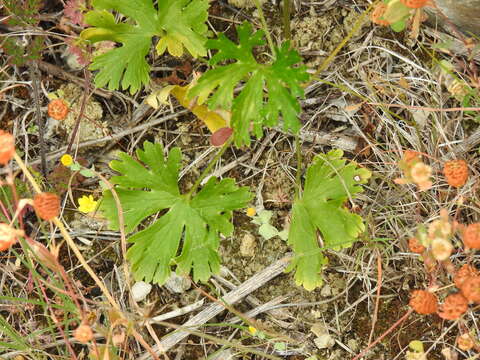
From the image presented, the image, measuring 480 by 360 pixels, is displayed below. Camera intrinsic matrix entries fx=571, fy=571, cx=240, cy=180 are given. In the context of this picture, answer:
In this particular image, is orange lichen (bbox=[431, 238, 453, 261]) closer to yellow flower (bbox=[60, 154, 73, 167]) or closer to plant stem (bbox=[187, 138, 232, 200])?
plant stem (bbox=[187, 138, 232, 200])

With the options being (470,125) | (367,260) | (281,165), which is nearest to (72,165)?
(281,165)

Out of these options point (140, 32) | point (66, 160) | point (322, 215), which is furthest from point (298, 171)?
point (66, 160)

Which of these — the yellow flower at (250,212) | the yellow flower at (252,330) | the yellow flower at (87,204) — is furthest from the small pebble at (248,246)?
the yellow flower at (87,204)

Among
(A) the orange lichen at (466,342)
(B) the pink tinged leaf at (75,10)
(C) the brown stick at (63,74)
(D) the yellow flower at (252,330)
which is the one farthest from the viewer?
(C) the brown stick at (63,74)

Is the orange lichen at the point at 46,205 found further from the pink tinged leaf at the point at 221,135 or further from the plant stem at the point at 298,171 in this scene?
the plant stem at the point at 298,171

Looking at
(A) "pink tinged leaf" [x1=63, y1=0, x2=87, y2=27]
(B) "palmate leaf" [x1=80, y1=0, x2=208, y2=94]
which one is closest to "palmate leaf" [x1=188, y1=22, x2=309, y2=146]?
(B) "palmate leaf" [x1=80, y1=0, x2=208, y2=94]
